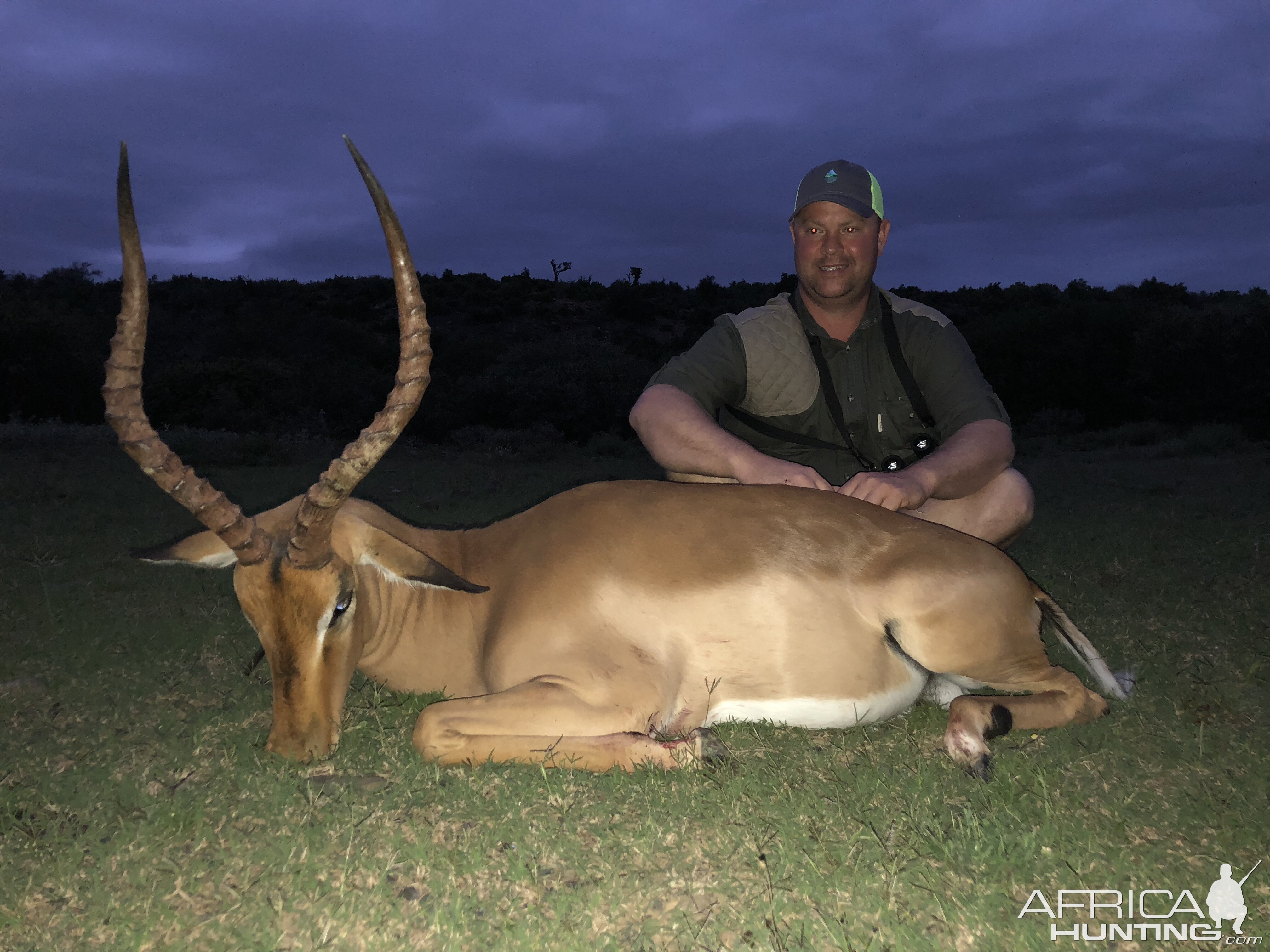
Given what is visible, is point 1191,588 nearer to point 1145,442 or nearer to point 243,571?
point 243,571

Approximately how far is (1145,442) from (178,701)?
1955 centimetres

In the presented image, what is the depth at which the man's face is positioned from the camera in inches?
233

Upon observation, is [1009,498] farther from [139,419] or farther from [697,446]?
[139,419]

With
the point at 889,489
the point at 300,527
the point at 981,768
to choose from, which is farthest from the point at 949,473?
the point at 300,527

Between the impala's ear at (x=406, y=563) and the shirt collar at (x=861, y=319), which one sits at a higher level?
the shirt collar at (x=861, y=319)

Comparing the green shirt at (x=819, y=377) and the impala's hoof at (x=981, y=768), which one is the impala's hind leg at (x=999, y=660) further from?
the green shirt at (x=819, y=377)

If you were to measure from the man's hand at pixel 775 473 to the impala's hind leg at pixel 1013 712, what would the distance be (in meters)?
1.28

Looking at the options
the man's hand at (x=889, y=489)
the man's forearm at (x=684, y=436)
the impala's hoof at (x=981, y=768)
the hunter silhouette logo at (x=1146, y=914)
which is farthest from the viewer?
the man's forearm at (x=684, y=436)

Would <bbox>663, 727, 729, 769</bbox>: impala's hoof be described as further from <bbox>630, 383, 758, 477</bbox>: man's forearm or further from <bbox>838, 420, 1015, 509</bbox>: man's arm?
<bbox>630, 383, 758, 477</bbox>: man's forearm

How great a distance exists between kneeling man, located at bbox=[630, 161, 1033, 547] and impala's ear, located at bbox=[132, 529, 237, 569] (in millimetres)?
2352

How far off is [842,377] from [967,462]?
1206mm

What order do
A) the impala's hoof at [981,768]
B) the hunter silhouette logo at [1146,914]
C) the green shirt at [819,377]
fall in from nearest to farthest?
1. the hunter silhouette logo at [1146,914]
2. the impala's hoof at [981,768]
3. the green shirt at [819,377]

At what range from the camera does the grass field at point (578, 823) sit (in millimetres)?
2592

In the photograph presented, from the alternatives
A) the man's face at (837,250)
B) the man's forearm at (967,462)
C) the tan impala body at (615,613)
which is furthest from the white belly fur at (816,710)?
the man's face at (837,250)
